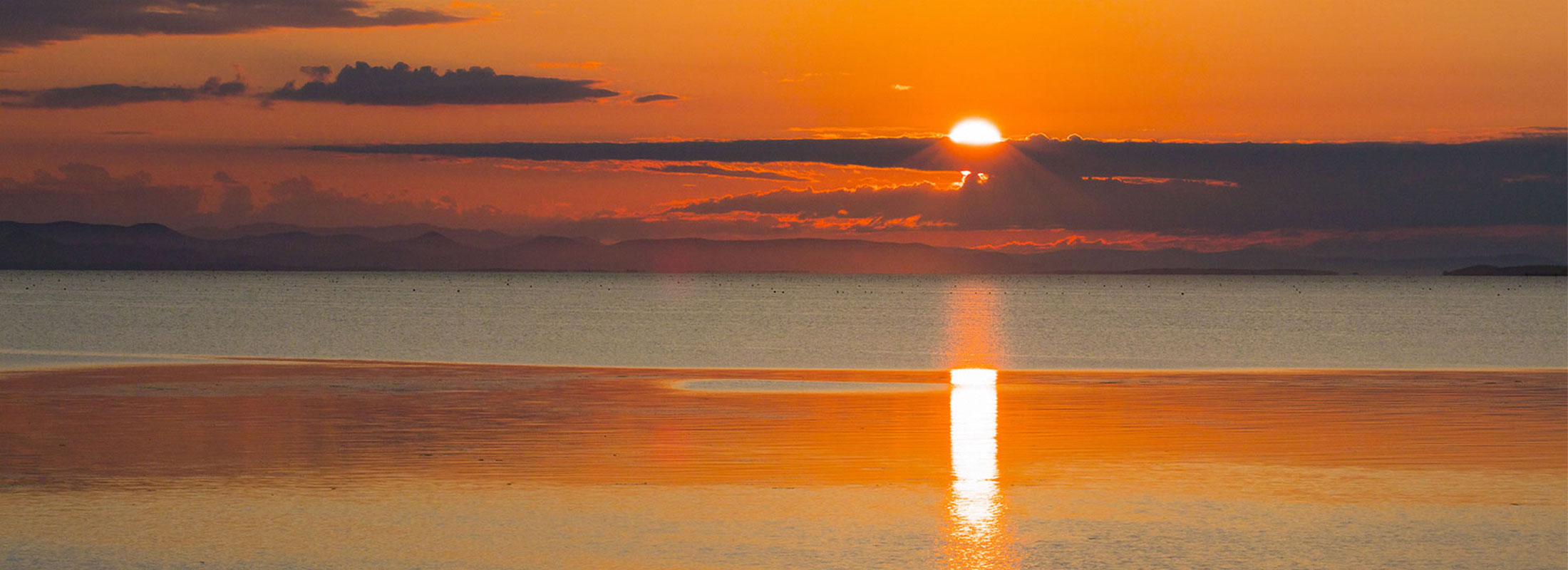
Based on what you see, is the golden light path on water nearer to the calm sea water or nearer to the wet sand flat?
the wet sand flat

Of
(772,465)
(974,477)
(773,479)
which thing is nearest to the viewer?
(773,479)

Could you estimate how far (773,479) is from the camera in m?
16.0

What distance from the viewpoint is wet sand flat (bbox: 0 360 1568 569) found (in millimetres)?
12148

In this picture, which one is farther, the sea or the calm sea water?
the calm sea water

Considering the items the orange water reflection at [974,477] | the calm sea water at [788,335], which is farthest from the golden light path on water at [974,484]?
the calm sea water at [788,335]

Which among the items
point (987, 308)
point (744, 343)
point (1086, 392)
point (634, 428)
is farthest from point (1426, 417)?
point (987, 308)

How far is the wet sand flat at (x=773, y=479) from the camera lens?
12.1 m

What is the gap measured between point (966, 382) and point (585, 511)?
1851cm

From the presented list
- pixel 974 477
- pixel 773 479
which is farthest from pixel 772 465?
pixel 974 477

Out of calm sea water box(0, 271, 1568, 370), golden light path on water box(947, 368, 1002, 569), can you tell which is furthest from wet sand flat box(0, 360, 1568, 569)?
calm sea water box(0, 271, 1568, 370)

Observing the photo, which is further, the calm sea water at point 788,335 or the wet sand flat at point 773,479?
the calm sea water at point 788,335

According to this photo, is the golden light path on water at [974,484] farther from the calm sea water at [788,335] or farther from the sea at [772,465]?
the calm sea water at [788,335]

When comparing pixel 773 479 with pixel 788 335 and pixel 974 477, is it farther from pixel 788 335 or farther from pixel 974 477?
pixel 788 335

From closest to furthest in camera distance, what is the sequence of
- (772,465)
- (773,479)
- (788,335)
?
(773,479) → (772,465) → (788,335)
